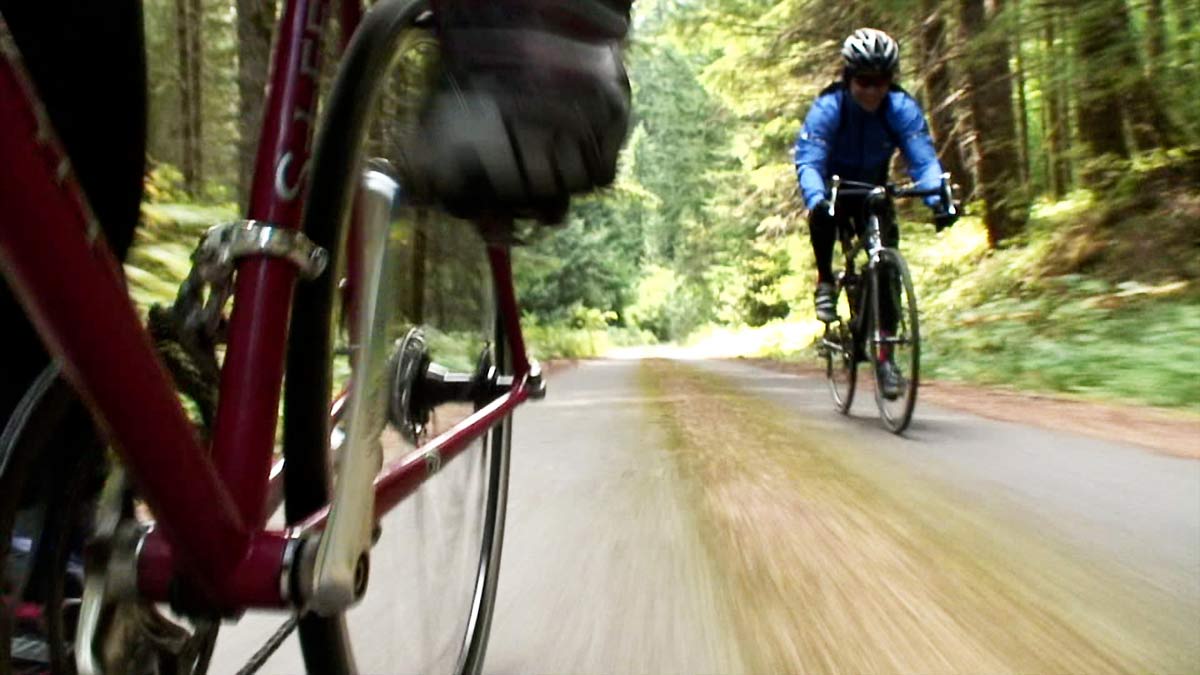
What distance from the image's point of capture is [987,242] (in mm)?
13477

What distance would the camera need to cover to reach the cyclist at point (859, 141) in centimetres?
546

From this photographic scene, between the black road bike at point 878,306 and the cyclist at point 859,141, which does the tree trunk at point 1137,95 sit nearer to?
the cyclist at point 859,141

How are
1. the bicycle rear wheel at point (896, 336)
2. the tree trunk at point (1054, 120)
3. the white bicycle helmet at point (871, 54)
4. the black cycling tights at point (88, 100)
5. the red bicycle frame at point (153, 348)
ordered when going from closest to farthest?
1. the red bicycle frame at point (153, 348)
2. the black cycling tights at point (88, 100)
3. the bicycle rear wheel at point (896, 336)
4. the white bicycle helmet at point (871, 54)
5. the tree trunk at point (1054, 120)

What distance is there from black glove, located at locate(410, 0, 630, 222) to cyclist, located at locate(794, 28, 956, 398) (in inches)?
170

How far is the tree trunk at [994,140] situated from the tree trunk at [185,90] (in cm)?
825

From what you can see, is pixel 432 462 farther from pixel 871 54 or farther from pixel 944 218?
pixel 871 54

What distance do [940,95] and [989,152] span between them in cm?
191

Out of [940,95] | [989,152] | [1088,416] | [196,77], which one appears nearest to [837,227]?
[1088,416]

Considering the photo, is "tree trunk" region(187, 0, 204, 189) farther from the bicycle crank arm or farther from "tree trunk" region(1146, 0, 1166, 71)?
"tree trunk" region(1146, 0, 1166, 71)

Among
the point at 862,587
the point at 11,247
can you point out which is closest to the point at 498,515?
the point at 862,587

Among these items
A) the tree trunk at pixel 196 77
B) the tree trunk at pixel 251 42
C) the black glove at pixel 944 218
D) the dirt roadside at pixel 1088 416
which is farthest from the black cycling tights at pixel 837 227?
the tree trunk at pixel 196 77

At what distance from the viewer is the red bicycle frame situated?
734 mm

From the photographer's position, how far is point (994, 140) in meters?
12.3

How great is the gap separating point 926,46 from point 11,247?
1440 cm
